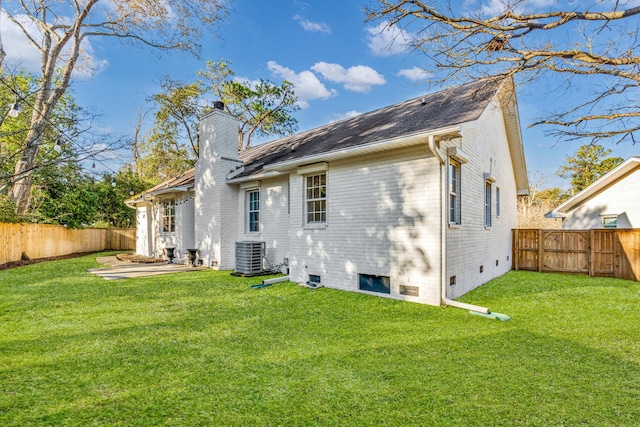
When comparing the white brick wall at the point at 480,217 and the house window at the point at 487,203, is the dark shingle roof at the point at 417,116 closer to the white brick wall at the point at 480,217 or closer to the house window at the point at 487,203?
the white brick wall at the point at 480,217

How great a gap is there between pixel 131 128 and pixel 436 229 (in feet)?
93.5

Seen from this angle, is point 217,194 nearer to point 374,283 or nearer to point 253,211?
point 253,211

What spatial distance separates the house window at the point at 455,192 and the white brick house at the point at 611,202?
8.43m

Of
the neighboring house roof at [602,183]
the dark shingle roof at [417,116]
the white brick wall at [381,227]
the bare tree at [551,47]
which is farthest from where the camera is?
the neighboring house roof at [602,183]

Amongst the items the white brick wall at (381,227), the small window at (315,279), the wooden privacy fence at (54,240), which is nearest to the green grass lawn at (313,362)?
the white brick wall at (381,227)

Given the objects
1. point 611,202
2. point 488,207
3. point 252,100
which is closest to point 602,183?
point 611,202

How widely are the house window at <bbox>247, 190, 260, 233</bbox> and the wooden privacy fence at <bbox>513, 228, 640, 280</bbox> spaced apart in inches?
393

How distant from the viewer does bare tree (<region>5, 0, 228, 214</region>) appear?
40.7ft

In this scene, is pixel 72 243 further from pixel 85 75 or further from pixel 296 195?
pixel 296 195

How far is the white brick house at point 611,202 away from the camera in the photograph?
10.9 m

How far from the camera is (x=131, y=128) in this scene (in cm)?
2595

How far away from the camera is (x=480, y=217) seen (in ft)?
26.7

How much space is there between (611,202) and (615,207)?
0.26 meters

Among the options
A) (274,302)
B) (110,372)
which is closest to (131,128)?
(274,302)
